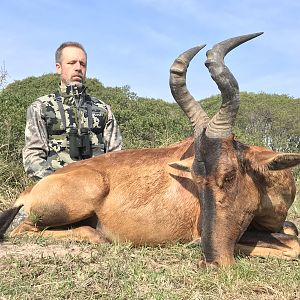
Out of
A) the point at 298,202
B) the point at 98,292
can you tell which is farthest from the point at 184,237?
the point at 298,202

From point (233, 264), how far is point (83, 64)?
4570 millimetres

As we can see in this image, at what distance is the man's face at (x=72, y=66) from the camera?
834 centimetres

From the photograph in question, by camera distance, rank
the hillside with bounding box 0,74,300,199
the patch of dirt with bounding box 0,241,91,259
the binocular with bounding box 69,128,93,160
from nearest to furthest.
Answer: the patch of dirt with bounding box 0,241,91,259
the binocular with bounding box 69,128,93,160
the hillside with bounding box 0,74,300,199

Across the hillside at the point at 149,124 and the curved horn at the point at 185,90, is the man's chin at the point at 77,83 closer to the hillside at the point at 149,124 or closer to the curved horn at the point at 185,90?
the curved horn at the point at 185,90

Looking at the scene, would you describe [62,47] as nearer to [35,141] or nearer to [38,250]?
[35,141]

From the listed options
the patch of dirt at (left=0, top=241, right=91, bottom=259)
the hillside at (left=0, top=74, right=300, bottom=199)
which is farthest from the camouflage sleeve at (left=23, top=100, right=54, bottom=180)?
the hillside at (left=0, top=74, right=300, bottom=199)

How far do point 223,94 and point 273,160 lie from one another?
84 centimetres

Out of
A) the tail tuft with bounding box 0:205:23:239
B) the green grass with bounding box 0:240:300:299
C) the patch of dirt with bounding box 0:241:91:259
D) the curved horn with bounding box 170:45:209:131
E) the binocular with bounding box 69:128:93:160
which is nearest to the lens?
the green grass with bounding box 0:240:300:299

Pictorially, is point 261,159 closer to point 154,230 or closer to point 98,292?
point 154,230

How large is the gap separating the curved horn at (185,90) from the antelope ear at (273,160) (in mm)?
662

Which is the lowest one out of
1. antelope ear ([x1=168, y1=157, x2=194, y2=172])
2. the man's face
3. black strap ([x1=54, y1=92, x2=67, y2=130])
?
antelope ear ([x1=168, y1=157, x2=194, y2=172])

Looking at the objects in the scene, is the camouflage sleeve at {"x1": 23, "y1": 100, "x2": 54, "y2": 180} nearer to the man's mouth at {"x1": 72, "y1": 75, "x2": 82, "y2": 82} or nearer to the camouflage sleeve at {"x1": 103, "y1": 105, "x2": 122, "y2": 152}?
the man's mouth at {"x1": 72, "y1": 75, "x2": 82, "y2": 82}

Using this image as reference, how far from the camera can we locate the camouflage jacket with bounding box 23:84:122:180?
7898 millimetres

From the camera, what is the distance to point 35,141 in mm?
7930
